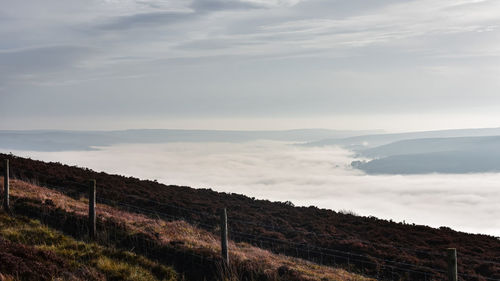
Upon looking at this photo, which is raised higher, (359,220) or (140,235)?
(140,235)

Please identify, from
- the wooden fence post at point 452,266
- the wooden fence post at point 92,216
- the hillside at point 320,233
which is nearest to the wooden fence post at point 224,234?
the wooden fence post at point 92,216

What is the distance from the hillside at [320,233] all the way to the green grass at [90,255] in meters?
6.38

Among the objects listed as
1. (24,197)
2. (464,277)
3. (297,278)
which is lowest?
(464,277)

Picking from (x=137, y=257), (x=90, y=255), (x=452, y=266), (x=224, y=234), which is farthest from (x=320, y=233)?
(x=452, y=266)

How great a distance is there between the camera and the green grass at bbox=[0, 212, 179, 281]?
1034 cm

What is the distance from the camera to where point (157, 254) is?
12.8 meters

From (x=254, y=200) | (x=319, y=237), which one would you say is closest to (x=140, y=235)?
(x=319, y=237)

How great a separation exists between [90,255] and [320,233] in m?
14.2

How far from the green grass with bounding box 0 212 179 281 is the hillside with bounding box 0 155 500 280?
6380 mm

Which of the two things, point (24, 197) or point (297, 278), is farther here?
point (24, 197)

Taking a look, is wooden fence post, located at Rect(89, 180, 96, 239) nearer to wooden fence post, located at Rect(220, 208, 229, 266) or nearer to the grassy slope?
the grassy slope

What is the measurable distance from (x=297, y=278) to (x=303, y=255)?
7.18m

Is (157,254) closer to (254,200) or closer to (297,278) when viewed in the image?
(297,278)

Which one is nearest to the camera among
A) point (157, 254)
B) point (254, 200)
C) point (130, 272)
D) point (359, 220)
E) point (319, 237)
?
point (130, 272)
